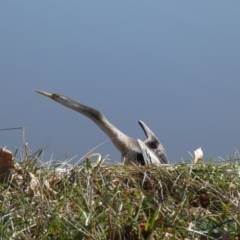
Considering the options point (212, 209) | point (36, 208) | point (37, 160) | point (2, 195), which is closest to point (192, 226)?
point (212, 209)

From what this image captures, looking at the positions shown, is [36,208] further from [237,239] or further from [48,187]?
[237,239]

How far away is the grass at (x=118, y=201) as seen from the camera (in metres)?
2.27

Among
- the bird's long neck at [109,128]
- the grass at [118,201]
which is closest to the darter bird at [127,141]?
the bird's long neck at [109,128]

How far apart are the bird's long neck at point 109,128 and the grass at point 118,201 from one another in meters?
2.62

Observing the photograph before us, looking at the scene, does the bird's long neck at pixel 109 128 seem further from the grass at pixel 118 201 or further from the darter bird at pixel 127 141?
the grass at pixel 118 201

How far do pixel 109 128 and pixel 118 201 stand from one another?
372 centimetres

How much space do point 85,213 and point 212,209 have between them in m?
0.64

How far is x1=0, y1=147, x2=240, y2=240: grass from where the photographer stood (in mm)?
2266

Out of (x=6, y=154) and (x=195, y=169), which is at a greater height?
(x=6, y=154)

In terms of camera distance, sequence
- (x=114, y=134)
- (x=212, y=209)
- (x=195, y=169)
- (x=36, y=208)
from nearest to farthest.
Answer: (x=36, y=208) < (x=212, y=209) < (x=195, y=169) < (x=114, y=134)

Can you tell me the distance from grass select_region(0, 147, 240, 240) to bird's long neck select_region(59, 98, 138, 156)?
2.62 metres

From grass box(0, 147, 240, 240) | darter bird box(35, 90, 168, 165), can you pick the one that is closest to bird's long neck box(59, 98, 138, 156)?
darter bird box(35, 90, 168, 165)

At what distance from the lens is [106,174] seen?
2982mm

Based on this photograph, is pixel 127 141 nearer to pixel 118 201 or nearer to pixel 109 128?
pixel 109 128
